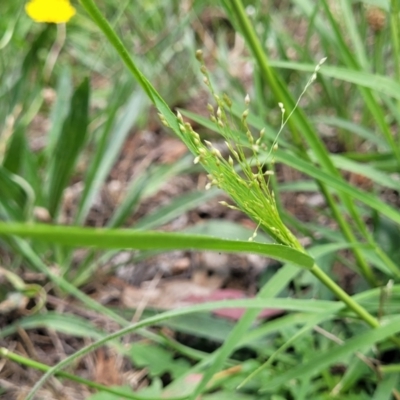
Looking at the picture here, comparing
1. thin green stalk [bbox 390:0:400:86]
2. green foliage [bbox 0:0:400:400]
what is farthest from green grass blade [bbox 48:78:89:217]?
thin green stalk [bbox 390:0:400:86]

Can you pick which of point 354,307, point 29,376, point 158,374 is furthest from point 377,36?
point 29,376

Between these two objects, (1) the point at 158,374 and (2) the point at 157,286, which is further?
(2) the point at 157,286

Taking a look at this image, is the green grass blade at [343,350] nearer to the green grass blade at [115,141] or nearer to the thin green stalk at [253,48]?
the thin green stalk at [253,48]

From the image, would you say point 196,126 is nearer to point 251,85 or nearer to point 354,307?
point 251,85

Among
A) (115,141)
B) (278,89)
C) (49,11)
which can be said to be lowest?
(115,141)

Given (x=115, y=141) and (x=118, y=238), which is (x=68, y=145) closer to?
(x=115, y=141)

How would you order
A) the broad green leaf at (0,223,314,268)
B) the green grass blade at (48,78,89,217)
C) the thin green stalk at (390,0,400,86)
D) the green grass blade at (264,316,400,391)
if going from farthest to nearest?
the green grass blade at (48,78,89,217), the thin green stalk at (390,0,400,86), the green grass blade at (264,316,400,391), the broad green leaf at (0,223,314,268)

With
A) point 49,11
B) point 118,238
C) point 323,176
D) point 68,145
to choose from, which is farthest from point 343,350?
point 49,11

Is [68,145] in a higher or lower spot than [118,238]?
lower

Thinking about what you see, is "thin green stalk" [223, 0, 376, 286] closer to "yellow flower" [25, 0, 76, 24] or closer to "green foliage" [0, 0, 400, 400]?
"green foliage" [0, 0, 400, 400]
